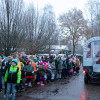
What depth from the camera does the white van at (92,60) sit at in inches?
468

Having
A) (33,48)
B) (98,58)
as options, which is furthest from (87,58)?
(33,48)

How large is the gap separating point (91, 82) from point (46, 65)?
3.41m

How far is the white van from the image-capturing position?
468 inches

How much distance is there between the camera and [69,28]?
154 ft

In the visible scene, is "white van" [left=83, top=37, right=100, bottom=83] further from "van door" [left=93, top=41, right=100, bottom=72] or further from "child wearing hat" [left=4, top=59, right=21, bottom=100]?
"child wearing hat" [left=4, top=59, right=21, bottom=100]

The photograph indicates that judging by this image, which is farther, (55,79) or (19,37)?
(19,37)

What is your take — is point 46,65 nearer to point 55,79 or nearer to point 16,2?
point 55,79

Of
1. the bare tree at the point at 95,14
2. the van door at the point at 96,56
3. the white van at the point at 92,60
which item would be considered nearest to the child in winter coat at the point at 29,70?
the white van at the point at 92,60

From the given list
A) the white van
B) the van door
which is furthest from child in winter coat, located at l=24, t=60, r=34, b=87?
the van door

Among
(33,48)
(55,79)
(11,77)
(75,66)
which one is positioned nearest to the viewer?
(11,77)

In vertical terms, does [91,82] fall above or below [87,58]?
below

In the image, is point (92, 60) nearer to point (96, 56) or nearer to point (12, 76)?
point (96, 56)

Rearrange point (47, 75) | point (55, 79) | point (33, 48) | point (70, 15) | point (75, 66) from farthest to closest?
point (70, 15) → point (33, 48) → point (75, 66) → point (55, 79) → point (47, 75)

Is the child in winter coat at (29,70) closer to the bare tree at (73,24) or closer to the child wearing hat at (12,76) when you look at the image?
the child wearing hat at (12,76)
